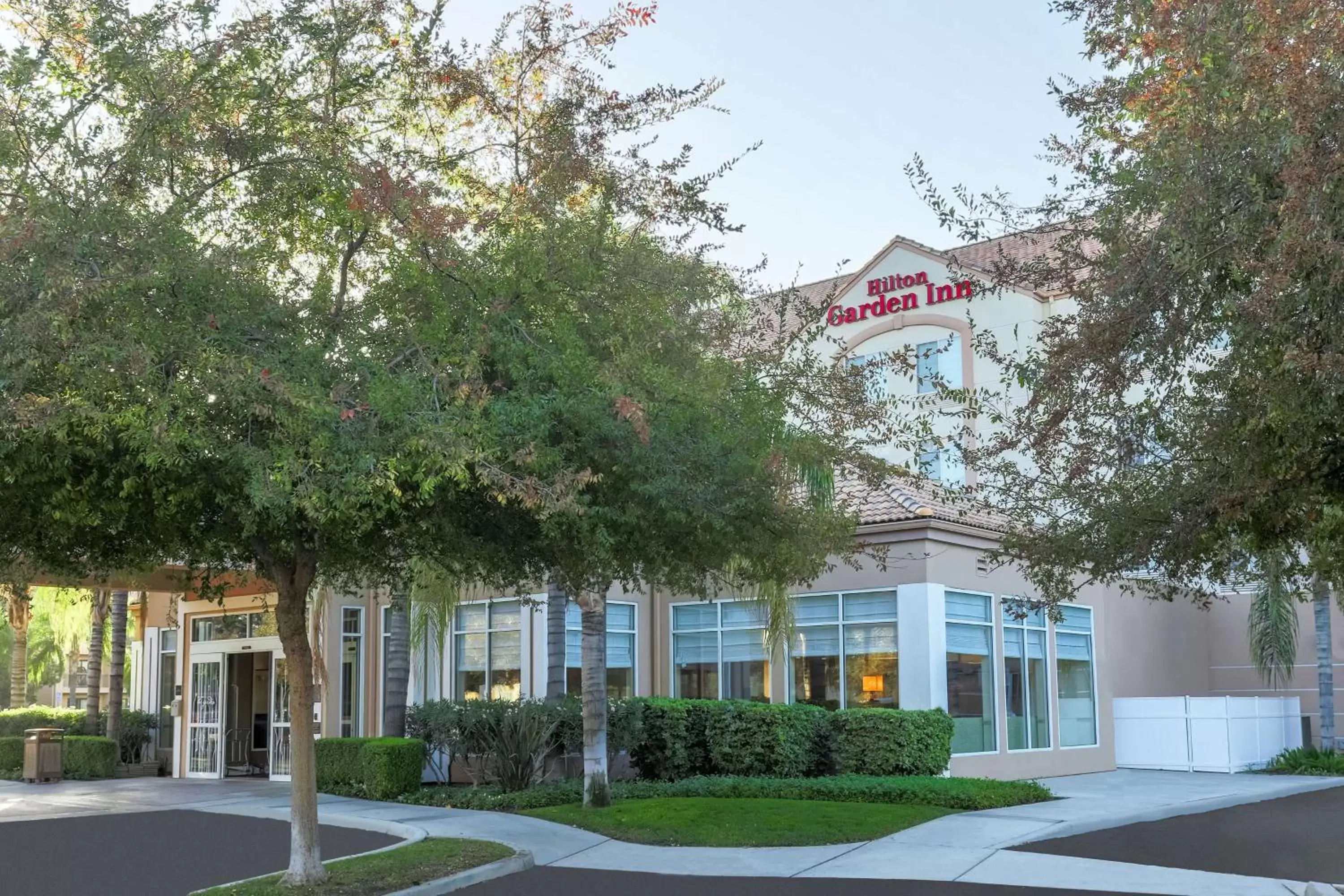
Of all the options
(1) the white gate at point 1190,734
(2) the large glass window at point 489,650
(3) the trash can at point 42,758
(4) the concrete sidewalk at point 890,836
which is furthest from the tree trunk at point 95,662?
(1) the white gate at point 1190,734

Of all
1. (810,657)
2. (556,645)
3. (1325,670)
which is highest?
(556,645)

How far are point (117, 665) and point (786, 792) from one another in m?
13.4

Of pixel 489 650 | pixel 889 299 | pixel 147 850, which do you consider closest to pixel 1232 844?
pixel 147 850

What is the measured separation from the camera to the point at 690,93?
41.1 ft

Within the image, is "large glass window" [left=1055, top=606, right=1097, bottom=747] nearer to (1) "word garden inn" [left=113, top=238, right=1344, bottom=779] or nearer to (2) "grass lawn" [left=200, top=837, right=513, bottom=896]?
(1) "word garden inn" [left=113, top=238, right=1344, bottom=779]

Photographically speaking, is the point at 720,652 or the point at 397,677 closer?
the point at 397,677

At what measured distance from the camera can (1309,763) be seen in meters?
25.0

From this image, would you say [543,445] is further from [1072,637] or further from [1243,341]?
[1072,637]

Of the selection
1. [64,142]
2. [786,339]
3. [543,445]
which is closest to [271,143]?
[64,142]

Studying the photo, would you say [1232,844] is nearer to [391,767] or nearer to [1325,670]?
[391,767]

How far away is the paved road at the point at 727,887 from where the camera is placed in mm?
11281

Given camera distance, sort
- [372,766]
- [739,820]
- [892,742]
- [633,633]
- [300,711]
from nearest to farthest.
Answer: [300,711], [739,820], [372,766], [892,742], [633,633]

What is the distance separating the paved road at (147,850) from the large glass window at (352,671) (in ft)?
16.0

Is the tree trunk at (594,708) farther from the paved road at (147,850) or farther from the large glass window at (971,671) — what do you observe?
the large glass window at (971,671)
